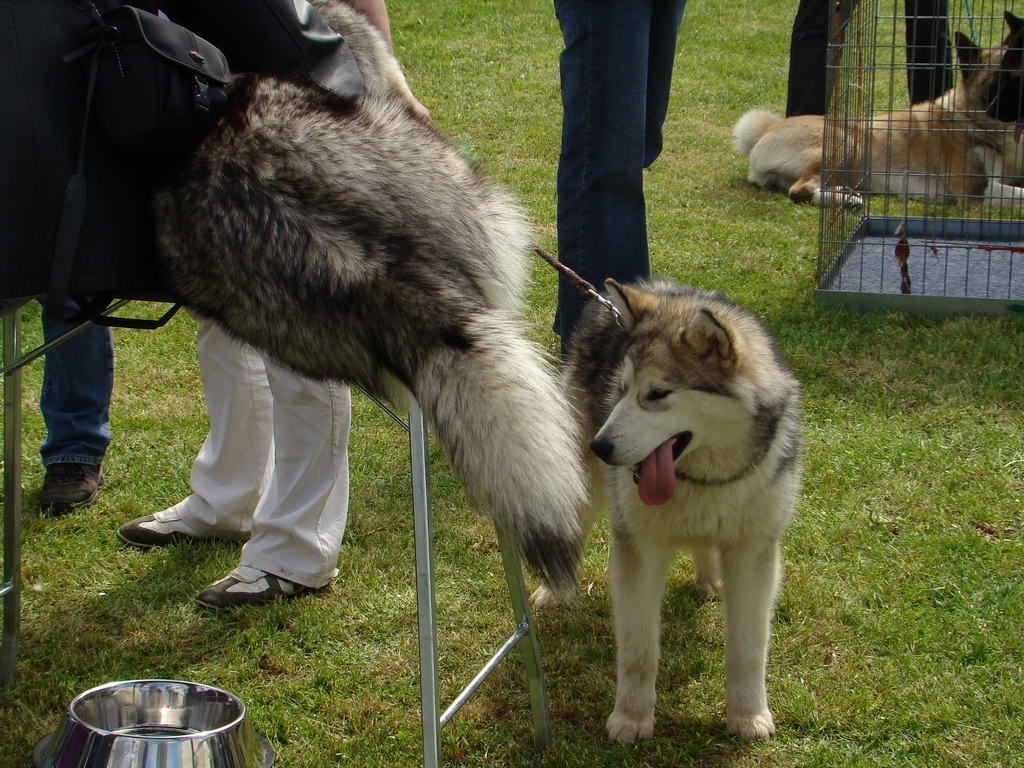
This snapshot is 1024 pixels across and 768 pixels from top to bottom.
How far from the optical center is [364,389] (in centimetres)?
169

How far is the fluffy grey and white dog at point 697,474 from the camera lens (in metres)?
2.17

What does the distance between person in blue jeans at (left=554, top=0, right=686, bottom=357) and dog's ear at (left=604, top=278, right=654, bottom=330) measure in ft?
3.24

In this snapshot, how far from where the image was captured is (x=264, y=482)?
314 centimetres

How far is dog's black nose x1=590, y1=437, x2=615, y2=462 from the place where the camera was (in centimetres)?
216

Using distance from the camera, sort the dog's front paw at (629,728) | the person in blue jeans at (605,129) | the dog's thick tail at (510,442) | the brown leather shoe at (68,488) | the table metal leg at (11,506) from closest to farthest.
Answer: the dog's thick tail at (510,442)
the dog's front paw at (629,728)
the table metal leg at (11,506)
the person in blue jeans at (605,129)
the brown leather shoe at (68,488)

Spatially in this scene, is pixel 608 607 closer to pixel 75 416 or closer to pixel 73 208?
pixel 73 208

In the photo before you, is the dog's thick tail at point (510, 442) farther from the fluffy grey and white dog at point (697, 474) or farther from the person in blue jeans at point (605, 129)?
the person in blue jeans at point (605, 129)

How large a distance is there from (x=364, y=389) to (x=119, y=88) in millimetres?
611

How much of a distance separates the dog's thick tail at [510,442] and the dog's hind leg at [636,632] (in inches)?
32.7

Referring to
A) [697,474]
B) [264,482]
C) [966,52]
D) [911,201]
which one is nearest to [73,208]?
[697,474]

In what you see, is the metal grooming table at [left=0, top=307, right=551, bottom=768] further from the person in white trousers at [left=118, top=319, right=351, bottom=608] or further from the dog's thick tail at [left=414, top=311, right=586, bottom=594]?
the person in white trousers at [left=118, top=319, right=351, bottom=608]

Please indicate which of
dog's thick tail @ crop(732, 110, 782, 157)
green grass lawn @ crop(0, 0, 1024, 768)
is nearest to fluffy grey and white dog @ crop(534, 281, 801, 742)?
green grass lawn @ crop(0, 0, 1024, 768)

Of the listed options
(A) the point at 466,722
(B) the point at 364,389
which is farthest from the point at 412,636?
(B) the point at 364,389

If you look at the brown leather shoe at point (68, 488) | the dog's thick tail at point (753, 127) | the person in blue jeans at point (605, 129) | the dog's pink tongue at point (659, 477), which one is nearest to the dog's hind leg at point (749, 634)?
the dog's pink tongue at point (659, 477)
